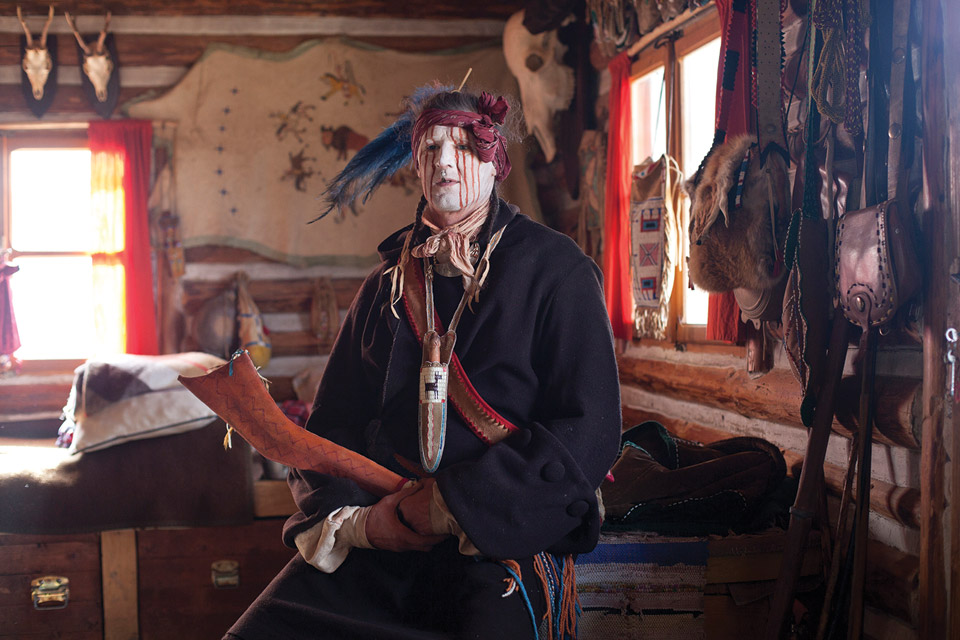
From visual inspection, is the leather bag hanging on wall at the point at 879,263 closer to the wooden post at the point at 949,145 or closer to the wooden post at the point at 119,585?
the wooden post at the point at 949,145

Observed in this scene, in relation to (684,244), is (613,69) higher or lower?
higher

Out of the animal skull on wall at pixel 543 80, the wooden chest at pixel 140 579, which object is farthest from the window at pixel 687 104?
the wooden chest at pixel 140 579

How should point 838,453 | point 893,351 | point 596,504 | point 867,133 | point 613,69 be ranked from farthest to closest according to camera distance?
point 613,69 → point 838,453 → point 893,351 → point 867,133 → point 596,504

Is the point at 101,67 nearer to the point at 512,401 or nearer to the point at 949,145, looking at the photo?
the point at 512,401

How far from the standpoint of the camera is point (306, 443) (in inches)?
62.7

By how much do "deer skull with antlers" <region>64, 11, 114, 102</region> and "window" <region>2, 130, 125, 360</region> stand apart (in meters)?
0.33

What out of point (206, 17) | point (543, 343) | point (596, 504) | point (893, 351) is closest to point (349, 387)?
point (543, 343)

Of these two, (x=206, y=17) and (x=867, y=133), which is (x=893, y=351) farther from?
(x=206, y=17)

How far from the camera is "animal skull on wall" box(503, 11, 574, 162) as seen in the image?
13.5 ft

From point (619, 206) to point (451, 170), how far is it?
79.0 inches

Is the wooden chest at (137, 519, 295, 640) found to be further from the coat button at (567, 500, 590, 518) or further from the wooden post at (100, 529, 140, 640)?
the coat button at (567, 500, 590, 518)

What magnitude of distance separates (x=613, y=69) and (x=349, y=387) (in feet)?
8.02

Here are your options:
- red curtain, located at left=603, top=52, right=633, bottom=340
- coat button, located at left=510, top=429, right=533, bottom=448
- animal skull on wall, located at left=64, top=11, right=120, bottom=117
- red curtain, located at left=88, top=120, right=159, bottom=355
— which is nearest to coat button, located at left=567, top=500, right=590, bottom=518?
coat button, located at left=510, top=429, right=533, bottom=448

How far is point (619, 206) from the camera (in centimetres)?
352
